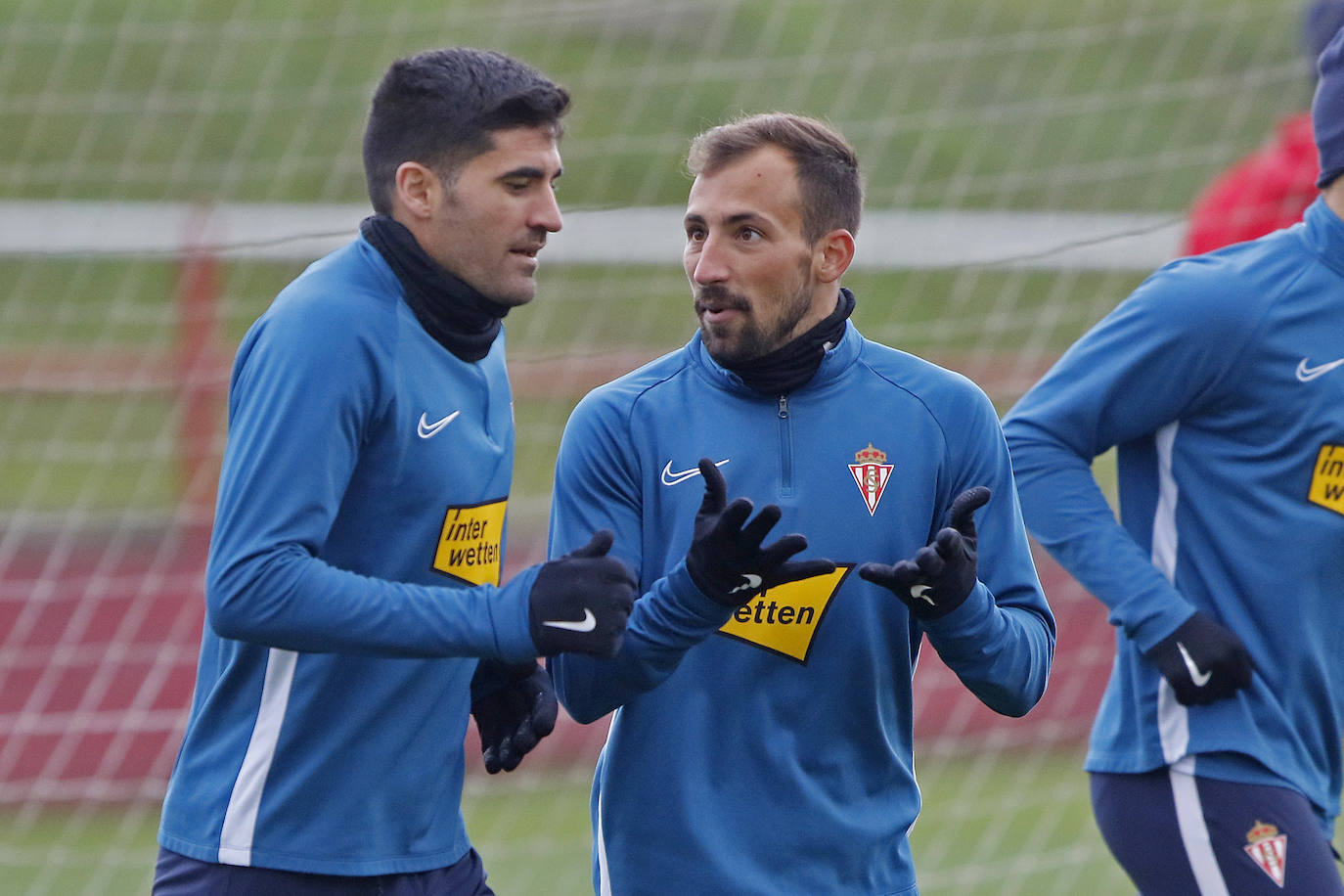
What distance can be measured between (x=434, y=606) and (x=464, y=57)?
852 millimetres

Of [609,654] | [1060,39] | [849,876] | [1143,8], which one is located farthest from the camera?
[1143,8]

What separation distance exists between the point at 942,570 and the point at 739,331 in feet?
1.61

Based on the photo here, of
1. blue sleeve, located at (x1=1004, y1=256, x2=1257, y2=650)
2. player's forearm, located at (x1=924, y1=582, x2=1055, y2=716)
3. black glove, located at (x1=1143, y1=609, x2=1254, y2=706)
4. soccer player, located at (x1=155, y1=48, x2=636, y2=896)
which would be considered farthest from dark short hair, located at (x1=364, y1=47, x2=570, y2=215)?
black glove, located at (x1=1143, y1=609, x2=1254, y2=706)

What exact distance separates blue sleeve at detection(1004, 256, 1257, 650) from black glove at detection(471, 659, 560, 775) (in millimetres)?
963

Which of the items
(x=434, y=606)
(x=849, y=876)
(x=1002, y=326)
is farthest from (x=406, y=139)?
(x=1002, y=326)

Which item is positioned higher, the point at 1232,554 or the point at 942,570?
the point at 942,570

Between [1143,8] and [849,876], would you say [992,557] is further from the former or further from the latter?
[1143,8]

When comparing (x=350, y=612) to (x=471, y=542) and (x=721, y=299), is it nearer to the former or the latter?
(x=471, y=542)

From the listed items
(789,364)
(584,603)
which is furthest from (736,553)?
(789,364)

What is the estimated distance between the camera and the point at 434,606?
7.32 feet

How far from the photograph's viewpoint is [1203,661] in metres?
2.87

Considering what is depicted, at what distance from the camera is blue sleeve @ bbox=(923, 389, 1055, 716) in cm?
242

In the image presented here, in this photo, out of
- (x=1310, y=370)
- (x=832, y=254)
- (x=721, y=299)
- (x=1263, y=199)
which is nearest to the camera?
(x=721, y=299)

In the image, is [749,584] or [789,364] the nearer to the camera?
[749,584]
